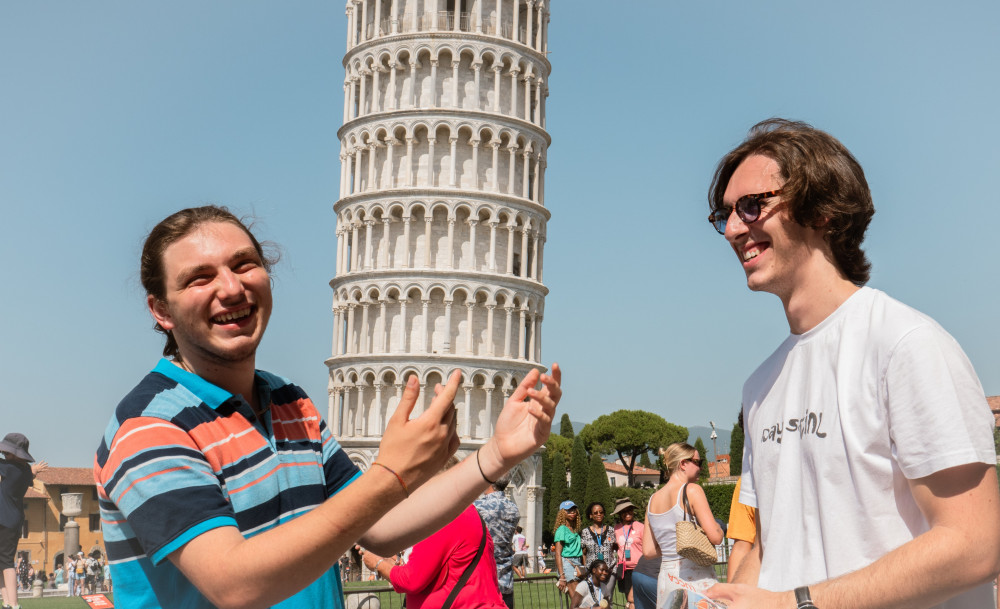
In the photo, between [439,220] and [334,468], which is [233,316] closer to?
[334,468]

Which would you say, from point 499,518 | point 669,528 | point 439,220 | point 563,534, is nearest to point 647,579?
point 669,528

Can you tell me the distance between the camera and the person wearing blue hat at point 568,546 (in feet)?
35.2

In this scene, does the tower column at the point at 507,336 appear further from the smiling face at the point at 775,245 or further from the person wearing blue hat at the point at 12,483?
the smiling face at the point at 775,245

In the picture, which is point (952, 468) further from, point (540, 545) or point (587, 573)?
point (540, 545)

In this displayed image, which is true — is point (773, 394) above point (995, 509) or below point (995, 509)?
above

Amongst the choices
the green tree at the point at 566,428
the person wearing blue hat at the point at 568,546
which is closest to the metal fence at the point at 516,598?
the person wearing blue hat at the point at 568,546

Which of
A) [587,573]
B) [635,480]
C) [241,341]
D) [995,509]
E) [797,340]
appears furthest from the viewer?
[635,480]

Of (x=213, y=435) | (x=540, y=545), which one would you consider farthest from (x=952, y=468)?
(x=540, y=545)

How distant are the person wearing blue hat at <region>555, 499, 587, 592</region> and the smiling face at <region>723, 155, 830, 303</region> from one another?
8.74 m

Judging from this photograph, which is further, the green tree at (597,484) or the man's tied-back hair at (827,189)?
the green tree at (597,484)

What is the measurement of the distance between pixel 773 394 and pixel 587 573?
306 inches

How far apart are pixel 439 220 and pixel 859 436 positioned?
38064mm

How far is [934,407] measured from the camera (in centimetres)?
172

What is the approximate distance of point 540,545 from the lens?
41.6 m
